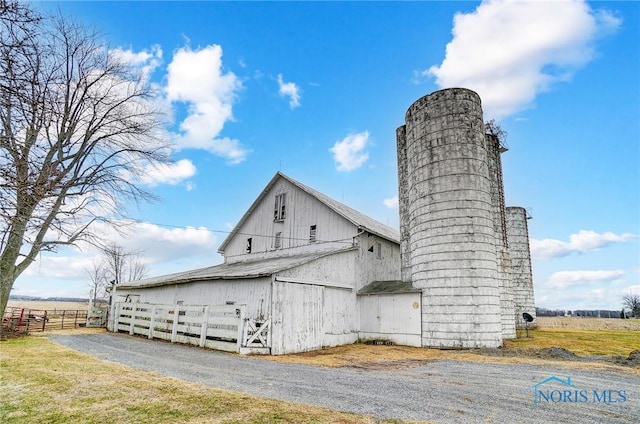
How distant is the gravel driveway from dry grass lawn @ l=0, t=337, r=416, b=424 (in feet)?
2.05

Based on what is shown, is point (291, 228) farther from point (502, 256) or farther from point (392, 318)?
point (502, 256)

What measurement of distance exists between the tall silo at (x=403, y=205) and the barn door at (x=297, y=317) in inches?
208

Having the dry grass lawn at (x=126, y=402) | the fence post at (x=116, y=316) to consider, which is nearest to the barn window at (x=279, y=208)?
the fence post at (x=116, y=316)

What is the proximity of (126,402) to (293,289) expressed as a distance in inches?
357

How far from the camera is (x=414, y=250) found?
17.3m

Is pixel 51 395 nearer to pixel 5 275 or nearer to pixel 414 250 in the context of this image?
pixel 5 275

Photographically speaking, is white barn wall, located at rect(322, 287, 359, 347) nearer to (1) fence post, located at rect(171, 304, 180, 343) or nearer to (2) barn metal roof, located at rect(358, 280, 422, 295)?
(2) barn metal roof, located at rect(358, 280, 422, 295)

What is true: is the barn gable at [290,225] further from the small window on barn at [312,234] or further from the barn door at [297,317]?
the barn door at [297,317]

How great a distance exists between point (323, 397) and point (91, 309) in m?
24.3

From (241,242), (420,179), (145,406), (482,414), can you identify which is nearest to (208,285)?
(241,242)

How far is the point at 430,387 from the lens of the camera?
26.1ft

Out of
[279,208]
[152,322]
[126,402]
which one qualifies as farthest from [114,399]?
[279,208]

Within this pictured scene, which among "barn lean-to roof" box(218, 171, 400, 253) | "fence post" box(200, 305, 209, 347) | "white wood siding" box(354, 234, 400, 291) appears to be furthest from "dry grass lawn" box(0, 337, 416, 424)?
"barn lean-to roof" box(218, 171, 400, 253)

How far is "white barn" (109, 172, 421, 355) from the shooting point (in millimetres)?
14188
